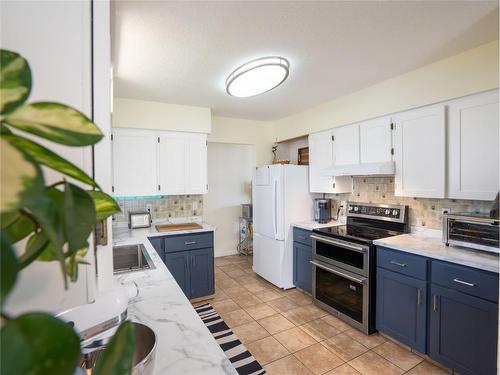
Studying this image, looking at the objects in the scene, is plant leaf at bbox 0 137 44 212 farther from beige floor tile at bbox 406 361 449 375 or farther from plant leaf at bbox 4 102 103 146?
beige floor tile at bbox 406 361 449 375

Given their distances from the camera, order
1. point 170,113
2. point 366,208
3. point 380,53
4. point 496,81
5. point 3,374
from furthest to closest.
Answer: point 170,113 < point 366,208 < point 380,53 < point 496,81 < point 3,374

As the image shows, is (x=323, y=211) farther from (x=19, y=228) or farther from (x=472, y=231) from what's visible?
(x=19, y=228)

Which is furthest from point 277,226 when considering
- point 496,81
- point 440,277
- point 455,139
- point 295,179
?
point 496,81

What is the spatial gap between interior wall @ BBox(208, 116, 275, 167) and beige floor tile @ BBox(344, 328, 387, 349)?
264 cm

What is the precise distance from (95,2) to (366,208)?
121 inches

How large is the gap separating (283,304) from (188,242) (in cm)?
131

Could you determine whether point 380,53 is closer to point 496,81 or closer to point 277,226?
point 496,81

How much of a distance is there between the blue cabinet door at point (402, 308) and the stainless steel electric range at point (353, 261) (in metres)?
0.08

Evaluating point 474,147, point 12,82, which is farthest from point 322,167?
point 12,82

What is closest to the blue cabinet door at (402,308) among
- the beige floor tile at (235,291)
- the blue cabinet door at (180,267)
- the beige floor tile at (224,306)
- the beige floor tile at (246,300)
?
the beige floor tile at (246,300)

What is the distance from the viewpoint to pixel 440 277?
194 centimetres

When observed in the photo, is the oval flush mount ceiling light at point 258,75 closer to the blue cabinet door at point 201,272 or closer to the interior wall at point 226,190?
the blue cabinet door at point 201,272

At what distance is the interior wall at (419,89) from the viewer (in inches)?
78.5

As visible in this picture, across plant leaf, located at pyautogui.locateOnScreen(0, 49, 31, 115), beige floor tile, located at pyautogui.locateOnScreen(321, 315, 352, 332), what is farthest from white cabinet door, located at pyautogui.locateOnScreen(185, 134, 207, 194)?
plant leaf, located at pyautogui.locateOnScreen(0, 49, 31, 115)
